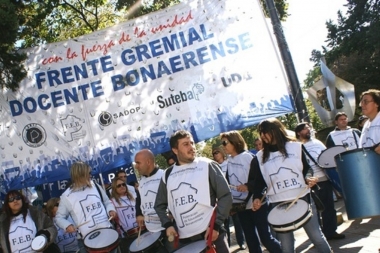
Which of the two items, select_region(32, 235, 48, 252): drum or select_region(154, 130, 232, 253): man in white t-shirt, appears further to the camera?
select_region(32, 235, 48, 252): drum

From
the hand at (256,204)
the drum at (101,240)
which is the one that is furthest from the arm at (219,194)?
the drum at (101,240)

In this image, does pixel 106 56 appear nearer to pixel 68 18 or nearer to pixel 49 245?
pixel 49 245

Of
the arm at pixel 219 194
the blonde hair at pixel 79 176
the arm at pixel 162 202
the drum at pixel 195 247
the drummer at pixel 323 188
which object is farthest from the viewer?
the drummer at pixel 323 188

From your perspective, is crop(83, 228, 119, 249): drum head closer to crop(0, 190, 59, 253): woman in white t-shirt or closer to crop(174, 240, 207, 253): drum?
crop(0, 190, 59, 253): woman in white t-shirt

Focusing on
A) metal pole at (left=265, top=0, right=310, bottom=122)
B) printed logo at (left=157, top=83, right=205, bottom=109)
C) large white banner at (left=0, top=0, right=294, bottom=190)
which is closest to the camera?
metal pole at (left=265, top=0, right=310, bottom=122)

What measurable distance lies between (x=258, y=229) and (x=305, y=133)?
2.15m

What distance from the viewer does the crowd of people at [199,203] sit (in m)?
4.25

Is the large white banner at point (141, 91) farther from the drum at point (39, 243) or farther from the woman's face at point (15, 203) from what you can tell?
the drum at point (39, 243)

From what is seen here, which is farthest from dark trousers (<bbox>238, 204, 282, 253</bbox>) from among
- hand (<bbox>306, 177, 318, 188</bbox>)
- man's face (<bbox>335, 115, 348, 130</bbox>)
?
man's face (<bbox>335, 115, 348, 130</bbox>)

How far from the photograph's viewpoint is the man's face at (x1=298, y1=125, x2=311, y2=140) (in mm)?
6881

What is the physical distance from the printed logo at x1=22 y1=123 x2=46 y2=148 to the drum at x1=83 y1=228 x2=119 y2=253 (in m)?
3.84

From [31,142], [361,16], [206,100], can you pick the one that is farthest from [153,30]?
[361,16]

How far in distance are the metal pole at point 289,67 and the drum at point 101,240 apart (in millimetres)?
4177

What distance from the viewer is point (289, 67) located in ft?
26.2
